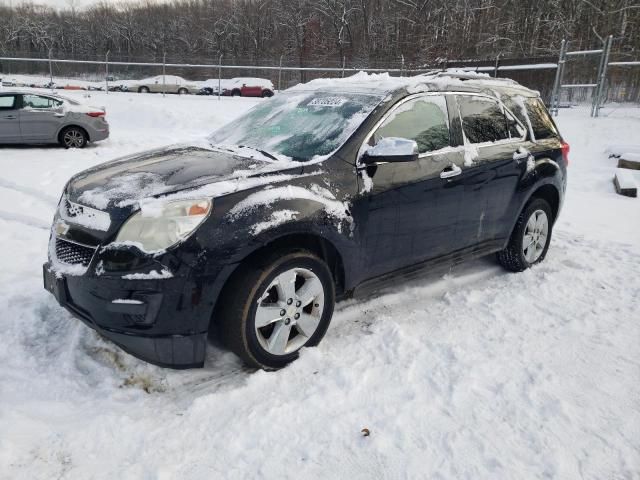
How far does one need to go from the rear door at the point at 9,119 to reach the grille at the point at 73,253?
10057 millimetres

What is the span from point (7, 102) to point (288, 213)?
11.2m

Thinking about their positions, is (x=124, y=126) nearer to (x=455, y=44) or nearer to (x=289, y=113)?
(x=289, y=113)

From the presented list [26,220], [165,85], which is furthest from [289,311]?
[165,85]

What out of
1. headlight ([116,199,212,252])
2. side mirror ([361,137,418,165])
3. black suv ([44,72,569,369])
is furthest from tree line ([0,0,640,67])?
headlight ([116,199,212,252])

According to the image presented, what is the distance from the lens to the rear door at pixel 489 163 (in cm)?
400

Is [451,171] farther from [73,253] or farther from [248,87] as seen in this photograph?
[248,87]

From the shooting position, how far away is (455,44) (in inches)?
1436

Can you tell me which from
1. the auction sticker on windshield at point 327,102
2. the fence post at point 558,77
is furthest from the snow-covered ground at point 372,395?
the fence post at point 558,77

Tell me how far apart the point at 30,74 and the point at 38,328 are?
2970 centimetres

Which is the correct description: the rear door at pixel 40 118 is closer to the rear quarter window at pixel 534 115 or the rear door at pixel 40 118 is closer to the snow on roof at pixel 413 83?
the snow on roof at pixel 413 83

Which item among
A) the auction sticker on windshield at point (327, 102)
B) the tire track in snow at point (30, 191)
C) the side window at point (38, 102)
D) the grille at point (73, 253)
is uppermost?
the auction sticker on windshield at point (327, 102)

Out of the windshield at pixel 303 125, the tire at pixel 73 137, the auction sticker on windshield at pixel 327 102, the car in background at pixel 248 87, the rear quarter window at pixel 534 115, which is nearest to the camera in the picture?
the windshield at pixel 303 125

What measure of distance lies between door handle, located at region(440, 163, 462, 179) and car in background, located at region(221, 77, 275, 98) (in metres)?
25.8

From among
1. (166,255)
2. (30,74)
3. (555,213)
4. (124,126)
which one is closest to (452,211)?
(555,213)
